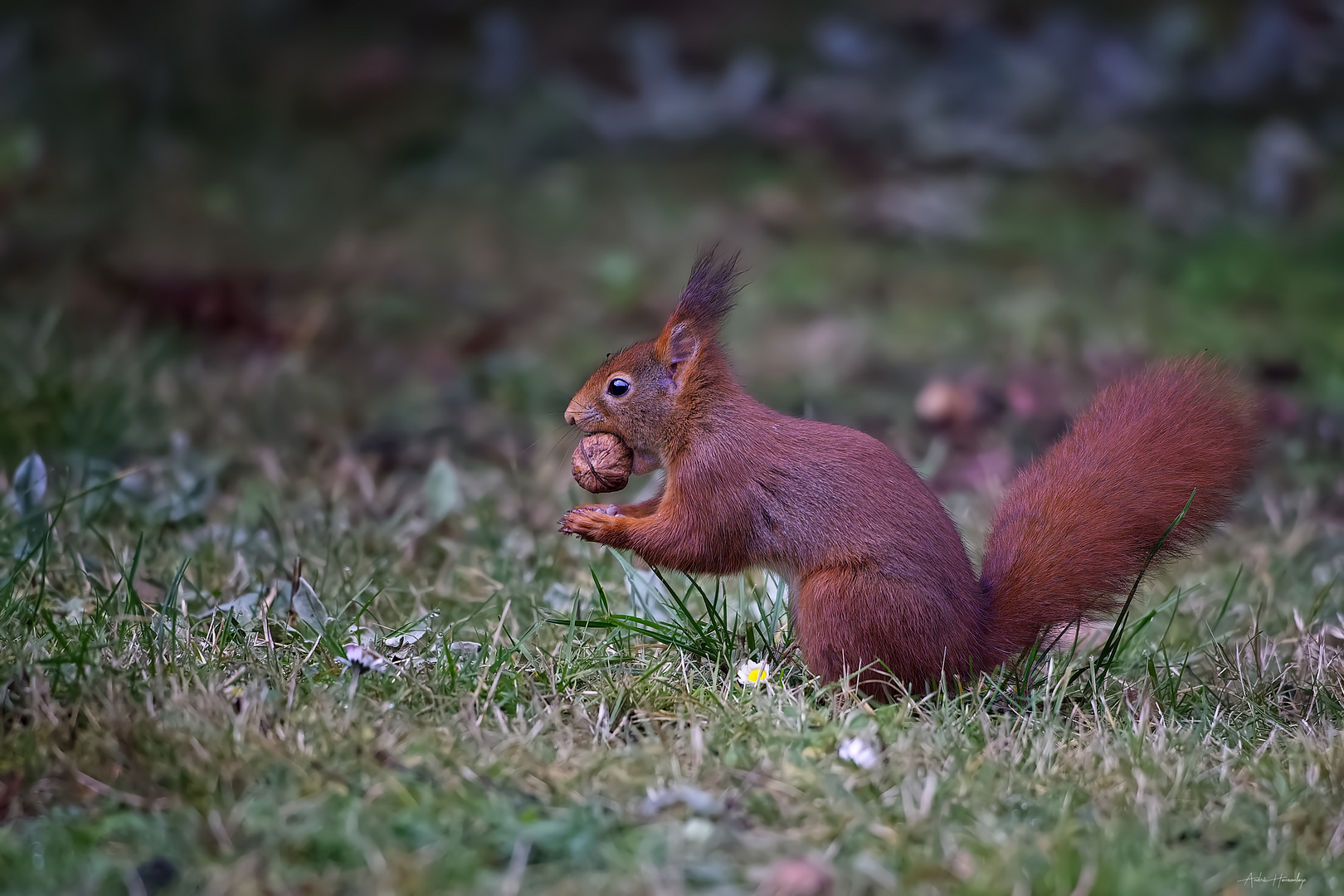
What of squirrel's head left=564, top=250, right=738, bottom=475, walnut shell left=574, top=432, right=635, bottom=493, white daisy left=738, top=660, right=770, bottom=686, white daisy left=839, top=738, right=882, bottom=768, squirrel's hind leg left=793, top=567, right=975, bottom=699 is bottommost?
white daisy left=738, top=660, right=770, bottom=686

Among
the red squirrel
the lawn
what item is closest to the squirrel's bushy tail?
the red squirrel

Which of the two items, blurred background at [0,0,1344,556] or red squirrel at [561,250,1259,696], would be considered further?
blurred background at [0,0,1344,556]

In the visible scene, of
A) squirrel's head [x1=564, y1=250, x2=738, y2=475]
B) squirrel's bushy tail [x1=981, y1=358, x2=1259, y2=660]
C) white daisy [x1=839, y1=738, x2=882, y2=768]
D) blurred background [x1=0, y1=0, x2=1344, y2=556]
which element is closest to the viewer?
white daisy [x1=839, y1=738, x2=882, y2=768]

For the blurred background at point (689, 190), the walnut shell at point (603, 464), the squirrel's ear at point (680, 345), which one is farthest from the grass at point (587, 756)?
the blurred background at point (689, 190)

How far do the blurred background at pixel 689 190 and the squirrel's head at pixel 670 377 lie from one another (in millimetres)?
2026

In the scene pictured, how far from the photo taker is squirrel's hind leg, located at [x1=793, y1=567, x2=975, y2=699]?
7.53 feet

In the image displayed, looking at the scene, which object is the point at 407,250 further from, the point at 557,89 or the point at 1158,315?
the point at 1158,315

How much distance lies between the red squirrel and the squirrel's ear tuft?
16 centimetres

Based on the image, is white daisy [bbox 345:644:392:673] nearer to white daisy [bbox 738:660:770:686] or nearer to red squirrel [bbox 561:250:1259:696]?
red squirrel [bbox 561:250:1259:696]

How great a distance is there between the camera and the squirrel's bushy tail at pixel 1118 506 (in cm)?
238

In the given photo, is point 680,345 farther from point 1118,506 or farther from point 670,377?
point 1118,506

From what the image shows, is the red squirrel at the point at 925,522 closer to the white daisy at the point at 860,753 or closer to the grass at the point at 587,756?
the grass at the point at 587,756

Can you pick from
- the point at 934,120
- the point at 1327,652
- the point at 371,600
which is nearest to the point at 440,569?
the point at 371,600

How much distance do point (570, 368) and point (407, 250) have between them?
4.07ft
